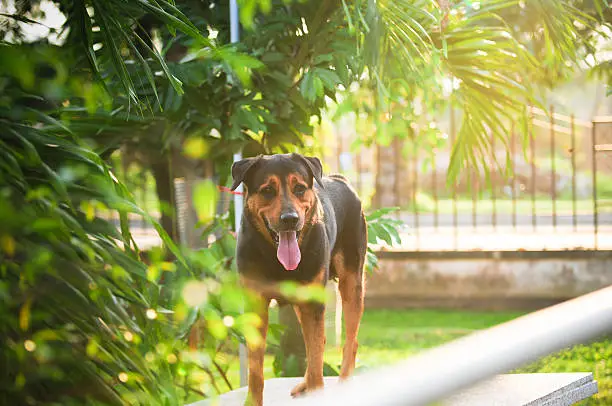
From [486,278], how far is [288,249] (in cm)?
449

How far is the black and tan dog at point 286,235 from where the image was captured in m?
2.65

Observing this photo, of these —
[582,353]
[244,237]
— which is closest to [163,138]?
[244,237]

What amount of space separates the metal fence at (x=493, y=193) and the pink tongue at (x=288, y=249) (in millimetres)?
1763

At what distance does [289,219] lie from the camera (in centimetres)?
259

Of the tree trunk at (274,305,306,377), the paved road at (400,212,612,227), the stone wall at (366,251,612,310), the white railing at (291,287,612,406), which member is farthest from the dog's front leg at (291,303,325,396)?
the paved road at (400,212,612,227)

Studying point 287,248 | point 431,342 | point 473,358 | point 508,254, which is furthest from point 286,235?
point 508,254

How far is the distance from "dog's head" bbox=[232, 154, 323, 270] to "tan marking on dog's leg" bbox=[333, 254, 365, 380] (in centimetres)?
64

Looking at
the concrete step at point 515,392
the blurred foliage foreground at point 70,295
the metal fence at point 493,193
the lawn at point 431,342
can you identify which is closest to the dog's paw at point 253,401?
the concrete step at point 515,392

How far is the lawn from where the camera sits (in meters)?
4.92

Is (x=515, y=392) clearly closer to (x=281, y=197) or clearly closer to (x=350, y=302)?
(x=350, y=302)

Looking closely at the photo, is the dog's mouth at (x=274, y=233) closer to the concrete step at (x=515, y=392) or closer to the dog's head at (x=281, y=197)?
the dog's head at (x=281, y=197)

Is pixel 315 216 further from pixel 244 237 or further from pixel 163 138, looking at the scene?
pixel 163 138

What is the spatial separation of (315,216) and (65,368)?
4.34 ft

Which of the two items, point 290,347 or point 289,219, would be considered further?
point 290,347
